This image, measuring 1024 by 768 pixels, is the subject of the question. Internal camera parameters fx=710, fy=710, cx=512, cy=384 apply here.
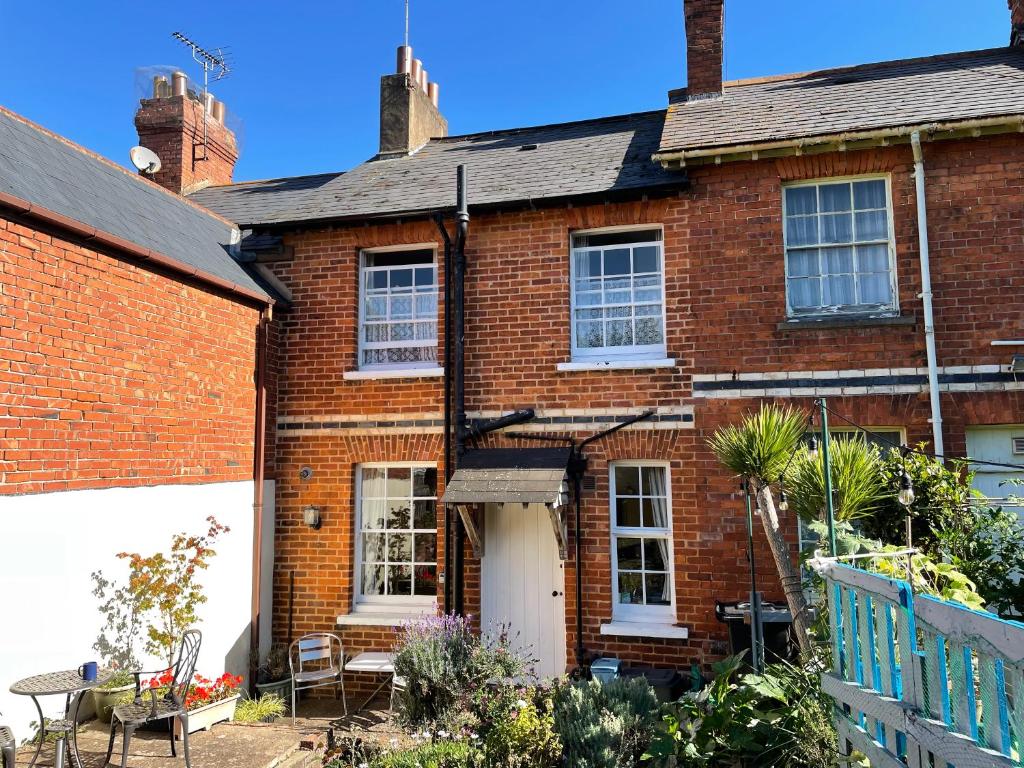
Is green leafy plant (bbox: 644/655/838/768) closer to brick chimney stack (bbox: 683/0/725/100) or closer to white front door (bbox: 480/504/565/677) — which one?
white front door (bbox: 480/504/565/677)

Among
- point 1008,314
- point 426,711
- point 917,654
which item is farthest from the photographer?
point 1008,314

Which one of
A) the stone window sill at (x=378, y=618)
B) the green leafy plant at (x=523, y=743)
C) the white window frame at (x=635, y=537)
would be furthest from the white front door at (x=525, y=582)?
the green leafy plant at (x=523, y=743)

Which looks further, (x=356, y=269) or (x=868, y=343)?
(x=356, y=269)

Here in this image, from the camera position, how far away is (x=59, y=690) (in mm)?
5215

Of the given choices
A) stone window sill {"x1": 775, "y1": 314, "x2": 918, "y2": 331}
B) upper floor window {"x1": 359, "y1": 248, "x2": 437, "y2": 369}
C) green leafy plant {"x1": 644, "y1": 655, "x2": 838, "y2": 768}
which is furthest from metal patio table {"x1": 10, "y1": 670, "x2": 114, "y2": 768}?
stone window sill {"x1": 775, "y1": 314, "x2": 918, "y2": 331}

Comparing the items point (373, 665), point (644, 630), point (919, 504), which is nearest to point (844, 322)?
point (919, 504)

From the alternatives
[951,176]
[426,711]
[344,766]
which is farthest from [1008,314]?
[344,766]

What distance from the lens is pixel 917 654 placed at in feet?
10.7

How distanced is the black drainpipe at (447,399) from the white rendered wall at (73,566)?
263cm

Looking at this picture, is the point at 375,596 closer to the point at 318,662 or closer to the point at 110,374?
the point at 318,662

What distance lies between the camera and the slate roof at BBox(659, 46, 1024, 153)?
26.7ft

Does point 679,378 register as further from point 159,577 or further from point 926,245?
point 159,577

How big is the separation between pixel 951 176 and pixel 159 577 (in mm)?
9479

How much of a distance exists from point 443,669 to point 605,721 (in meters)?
2.03
